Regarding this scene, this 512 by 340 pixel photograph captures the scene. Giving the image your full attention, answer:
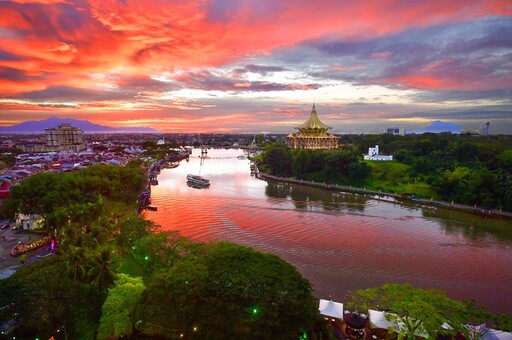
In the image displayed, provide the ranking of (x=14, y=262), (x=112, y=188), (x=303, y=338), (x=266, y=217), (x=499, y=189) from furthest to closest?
(x=499, y=189) < (x=266, y=217) < (x=112, y=188) < (x=14, y=262) < (x=303, y=338)

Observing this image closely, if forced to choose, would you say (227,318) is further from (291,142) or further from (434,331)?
(291,142)

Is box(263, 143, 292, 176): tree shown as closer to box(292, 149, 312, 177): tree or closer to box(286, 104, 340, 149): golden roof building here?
box(292, 149, 312, 177): tree

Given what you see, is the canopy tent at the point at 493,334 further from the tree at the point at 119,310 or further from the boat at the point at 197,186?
the boat at the point at 197,186

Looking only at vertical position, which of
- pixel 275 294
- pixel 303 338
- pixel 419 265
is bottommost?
pixel 419 265

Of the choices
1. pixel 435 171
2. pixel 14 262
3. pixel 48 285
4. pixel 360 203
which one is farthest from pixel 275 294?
pixel 435 171

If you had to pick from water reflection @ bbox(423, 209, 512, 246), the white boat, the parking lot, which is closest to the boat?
the white boat

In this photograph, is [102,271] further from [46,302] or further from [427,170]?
[427,170]

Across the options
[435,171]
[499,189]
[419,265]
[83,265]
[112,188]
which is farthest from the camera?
[435,171]
